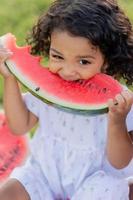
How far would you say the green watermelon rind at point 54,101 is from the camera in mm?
3584

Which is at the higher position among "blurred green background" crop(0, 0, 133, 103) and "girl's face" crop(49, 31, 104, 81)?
"girl's face" crop(49, 31, 104, 81)

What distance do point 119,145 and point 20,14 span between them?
2772 millimetres

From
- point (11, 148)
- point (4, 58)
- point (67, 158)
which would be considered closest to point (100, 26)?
point (4, 58)

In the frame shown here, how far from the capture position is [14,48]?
375 centimetres

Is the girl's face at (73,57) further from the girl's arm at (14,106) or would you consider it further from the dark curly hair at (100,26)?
the girl's arm at (14,106)

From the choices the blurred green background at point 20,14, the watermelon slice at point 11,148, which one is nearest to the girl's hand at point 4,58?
the watermelon slice at point 11,148

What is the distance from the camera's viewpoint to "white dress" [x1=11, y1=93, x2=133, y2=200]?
3730 millimetres

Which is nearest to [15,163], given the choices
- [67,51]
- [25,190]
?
[25,190]

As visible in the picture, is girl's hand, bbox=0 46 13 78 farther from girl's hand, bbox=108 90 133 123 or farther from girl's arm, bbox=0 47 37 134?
girl's hand, bbox=108 90 133 123

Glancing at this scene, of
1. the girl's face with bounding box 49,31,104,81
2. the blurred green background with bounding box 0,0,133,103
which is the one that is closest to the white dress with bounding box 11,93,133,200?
the girl's face with bounding box 49,31,104,81

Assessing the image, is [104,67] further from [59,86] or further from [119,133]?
[119,133]

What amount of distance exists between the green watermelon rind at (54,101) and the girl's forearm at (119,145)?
0.09 metres

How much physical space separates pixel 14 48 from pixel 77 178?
25.3 inches

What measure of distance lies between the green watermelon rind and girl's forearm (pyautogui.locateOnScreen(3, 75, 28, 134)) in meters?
0.04
